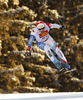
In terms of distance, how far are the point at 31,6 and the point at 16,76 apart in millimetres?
4061

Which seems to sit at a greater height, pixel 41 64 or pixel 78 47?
pixel 78 47

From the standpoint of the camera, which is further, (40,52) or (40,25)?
(40,52)

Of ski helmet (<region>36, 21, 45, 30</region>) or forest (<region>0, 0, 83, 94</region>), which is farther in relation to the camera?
forest (<region>0, 0, 83, 94</region>)

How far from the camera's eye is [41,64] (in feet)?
42.0

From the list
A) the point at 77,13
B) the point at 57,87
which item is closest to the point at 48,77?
the point at 57,87

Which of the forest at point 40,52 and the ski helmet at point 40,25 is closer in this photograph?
the ski helmet at point 40,25

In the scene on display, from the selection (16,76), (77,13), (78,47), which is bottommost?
(16,76)

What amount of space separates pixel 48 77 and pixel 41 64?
0.85 m

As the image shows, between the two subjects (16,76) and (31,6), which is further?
(31,6)

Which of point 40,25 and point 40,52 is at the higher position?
point 40,25

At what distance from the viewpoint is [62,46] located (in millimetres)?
12016

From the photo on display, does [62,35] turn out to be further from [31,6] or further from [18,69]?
[18,69]

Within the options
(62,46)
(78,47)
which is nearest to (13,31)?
(62,46)

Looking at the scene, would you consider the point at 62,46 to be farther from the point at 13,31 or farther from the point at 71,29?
the point at 13,31
